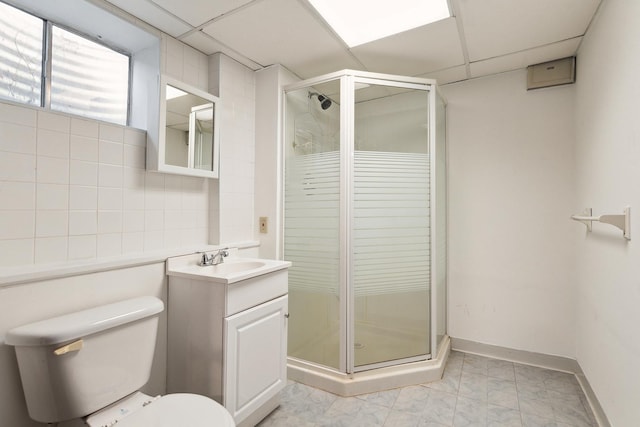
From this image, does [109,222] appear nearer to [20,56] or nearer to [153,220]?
[153,220]

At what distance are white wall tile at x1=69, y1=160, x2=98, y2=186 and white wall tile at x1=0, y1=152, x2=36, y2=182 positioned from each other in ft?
0.43

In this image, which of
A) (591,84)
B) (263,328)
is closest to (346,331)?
(263,328)

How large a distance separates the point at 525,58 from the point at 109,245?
2875mm

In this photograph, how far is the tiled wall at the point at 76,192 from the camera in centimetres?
124

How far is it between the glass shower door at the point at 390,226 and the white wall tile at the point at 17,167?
1627 millimetres

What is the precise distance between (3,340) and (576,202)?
3.17 metres

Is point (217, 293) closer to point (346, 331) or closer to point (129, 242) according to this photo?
point (129, 242)

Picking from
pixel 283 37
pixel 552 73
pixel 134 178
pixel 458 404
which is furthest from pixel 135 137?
pixel 552 73

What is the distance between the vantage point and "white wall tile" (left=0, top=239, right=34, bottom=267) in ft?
3.98

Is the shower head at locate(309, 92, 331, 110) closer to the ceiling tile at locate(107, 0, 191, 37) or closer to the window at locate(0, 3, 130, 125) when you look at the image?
the ceiling tile at locate(107, 0, 191, 37)

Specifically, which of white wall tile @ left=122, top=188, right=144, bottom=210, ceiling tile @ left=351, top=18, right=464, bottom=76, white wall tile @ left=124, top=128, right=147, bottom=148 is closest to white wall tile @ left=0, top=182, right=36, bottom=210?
white wall tile @ left=122, top=188, right=144, bottom=210

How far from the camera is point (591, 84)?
177 cm

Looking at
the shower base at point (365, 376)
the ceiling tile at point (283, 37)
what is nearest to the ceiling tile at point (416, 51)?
the ceiling tile at point (283, 37)

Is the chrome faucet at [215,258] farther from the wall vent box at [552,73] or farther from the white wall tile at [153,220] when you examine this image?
the wall vent box at [552,73]
